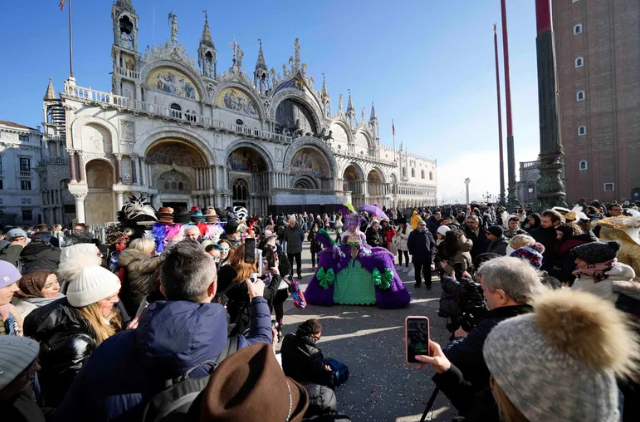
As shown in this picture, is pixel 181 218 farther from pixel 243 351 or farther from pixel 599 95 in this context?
pixel 599 95

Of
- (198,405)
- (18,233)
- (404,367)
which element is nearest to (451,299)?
(404,367)

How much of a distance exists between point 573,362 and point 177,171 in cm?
2338

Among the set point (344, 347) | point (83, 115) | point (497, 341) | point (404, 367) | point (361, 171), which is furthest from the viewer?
point (361, 171)

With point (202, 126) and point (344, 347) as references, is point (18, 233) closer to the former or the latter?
point (344, 347)

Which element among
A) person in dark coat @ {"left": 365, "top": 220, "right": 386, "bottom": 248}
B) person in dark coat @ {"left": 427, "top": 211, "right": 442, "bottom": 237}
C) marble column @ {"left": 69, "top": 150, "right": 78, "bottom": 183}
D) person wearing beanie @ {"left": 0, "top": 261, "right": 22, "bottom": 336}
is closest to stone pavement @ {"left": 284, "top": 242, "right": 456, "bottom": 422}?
person in dark coat @ {"left": 365, "top": 220, "right": 386, "bottom": 248}

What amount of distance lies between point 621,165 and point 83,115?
3910 centimetres

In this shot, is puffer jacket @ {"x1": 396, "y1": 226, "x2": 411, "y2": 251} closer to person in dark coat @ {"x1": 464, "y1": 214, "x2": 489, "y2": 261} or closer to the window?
person in dark coat @ {"x1": 464, "y1": 214, "x2": 489, "y2": 261}

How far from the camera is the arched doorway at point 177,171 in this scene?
20.1 meters

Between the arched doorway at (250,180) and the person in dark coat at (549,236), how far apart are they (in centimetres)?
2165

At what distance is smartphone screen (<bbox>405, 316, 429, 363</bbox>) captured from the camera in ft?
5.56

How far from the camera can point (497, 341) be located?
111 cm

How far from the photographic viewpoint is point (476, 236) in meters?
6.25

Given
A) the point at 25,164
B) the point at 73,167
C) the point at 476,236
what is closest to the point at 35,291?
the point at 476,236

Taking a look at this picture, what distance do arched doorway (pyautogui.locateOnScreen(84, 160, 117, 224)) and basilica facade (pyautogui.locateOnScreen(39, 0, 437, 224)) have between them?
6 cm
